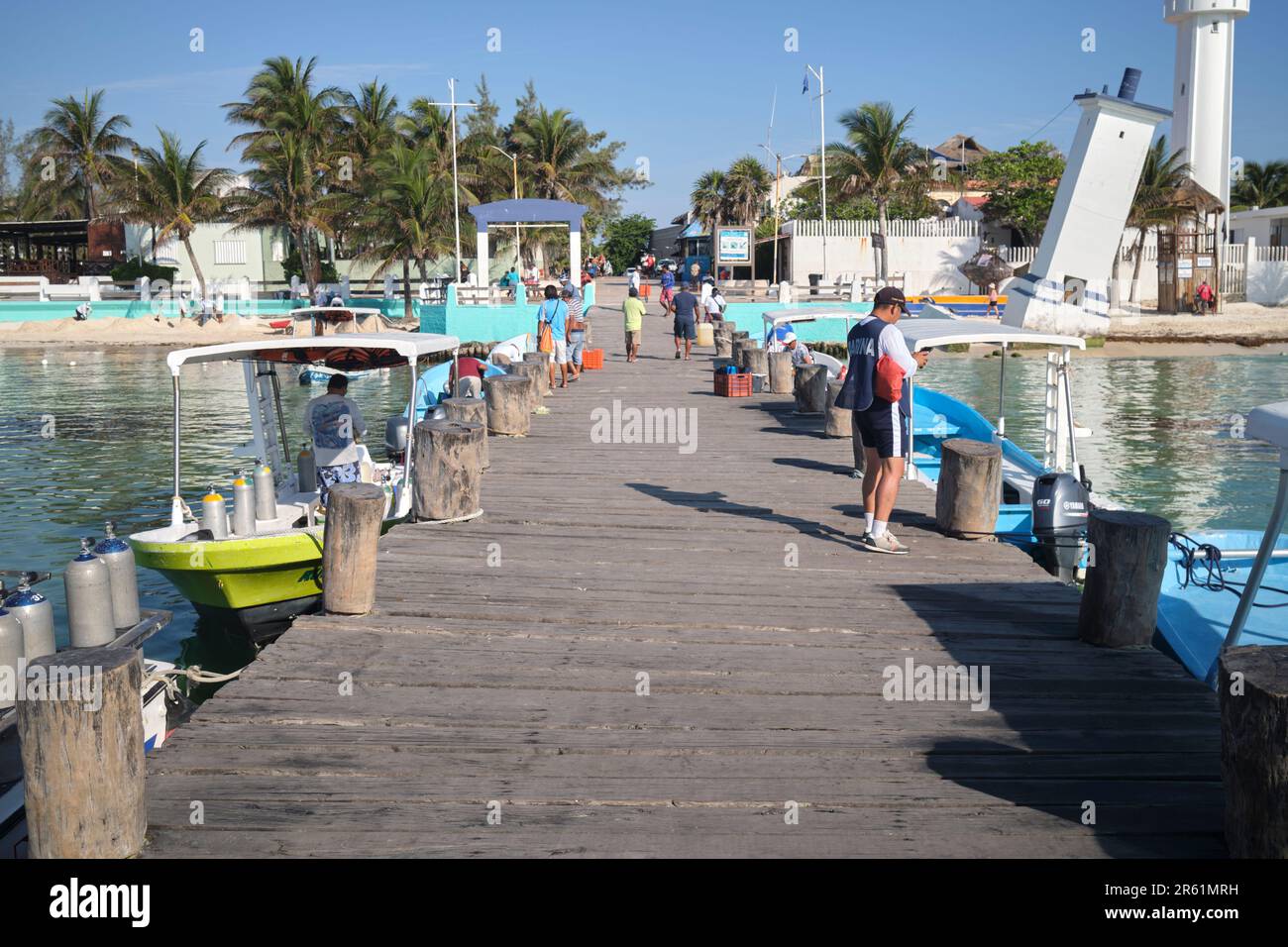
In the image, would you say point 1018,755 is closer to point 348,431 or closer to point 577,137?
point 348,431

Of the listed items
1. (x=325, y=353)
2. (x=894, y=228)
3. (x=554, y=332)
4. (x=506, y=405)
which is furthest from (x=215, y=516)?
(x=894, y=228)

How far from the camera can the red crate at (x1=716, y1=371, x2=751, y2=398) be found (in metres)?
19.7

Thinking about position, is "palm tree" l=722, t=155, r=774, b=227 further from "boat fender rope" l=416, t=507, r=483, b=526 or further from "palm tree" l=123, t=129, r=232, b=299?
"boat fender rope" l=416, t=507, r=483, b=526

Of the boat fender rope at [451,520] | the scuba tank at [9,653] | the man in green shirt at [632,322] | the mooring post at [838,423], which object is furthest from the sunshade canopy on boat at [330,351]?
the man in green shirt at [632,322]

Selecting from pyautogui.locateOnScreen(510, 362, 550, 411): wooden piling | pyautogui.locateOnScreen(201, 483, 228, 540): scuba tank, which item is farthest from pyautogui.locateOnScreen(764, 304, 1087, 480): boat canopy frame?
pyautogui.locateOnScreen(201, 483, 228, 540): scuba tank

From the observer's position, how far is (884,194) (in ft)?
188

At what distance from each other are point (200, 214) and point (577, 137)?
21070 millimetres

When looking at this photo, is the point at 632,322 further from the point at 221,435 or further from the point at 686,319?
the point at 221,435

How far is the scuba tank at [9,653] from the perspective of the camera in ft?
22.4

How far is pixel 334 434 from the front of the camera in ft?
38.9

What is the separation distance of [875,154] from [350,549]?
177ft

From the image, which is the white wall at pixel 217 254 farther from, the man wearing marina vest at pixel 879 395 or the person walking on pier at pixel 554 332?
the man wearing marina vest at pixel 879 395
